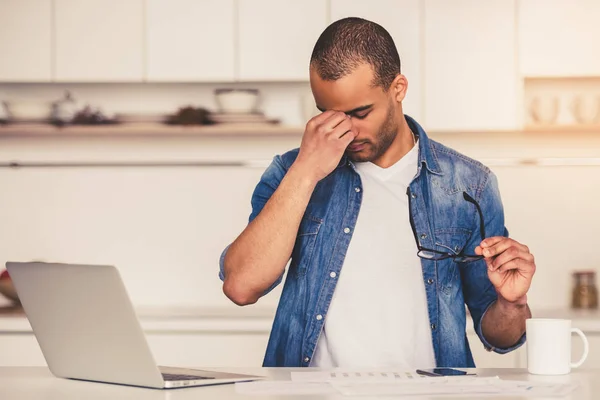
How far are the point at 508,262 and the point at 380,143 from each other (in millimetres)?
466

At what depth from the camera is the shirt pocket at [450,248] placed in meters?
2.18

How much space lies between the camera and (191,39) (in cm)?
396

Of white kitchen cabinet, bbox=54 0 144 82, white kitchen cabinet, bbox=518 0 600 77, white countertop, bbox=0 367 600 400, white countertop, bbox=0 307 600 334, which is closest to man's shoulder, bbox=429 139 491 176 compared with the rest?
white countertop, bbox=0 367 600 400

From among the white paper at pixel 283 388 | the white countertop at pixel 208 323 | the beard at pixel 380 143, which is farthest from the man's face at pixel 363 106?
the white countertop at pixel 208 323

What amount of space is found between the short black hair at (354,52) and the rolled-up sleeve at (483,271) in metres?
0.37

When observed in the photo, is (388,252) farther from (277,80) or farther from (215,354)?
(277,80)

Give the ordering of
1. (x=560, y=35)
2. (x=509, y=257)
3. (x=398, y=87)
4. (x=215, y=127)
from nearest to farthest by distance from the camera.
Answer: (x=509, y=257), (x=398, y=87), (x=560, y=35), (x=215, y=127)

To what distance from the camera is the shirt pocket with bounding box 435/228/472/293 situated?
2184 millimetres

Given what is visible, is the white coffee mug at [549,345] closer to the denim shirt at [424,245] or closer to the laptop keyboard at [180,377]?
the denim shirt at [424,245]

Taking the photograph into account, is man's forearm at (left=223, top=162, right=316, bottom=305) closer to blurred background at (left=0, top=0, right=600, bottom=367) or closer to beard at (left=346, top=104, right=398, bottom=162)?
beard at (left=346, top=104, right=398, bottom=162)

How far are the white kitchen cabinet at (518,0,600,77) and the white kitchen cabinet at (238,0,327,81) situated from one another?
0.85m

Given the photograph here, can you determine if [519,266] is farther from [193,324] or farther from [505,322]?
[193,324]

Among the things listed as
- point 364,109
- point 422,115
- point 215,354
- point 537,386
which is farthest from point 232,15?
point 537,386

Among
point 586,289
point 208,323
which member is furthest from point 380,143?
point 586,289
